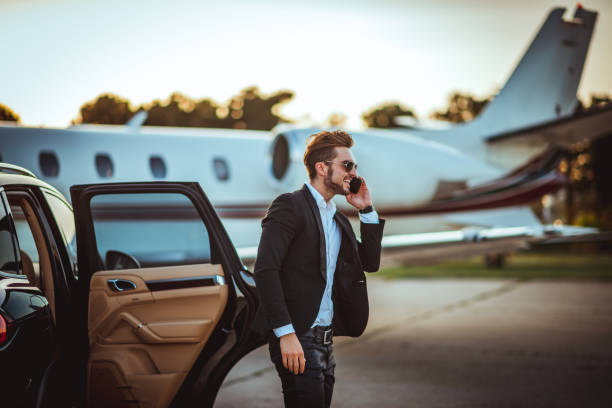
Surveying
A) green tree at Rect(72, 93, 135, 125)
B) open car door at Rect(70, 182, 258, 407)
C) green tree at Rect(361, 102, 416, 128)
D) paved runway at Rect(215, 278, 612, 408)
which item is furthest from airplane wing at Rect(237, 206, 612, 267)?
green tree at Rect(361, 102, 416, 128)

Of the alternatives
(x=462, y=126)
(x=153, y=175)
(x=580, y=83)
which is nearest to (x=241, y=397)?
(x=153, y=175)

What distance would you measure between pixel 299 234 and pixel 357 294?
1.12 feet

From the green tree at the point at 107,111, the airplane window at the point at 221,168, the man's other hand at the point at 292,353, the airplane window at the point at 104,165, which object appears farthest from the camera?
the airplane window at the point at 221,168

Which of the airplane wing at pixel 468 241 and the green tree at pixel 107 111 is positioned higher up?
the green tree at pixel 107 111

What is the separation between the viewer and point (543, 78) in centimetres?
1508

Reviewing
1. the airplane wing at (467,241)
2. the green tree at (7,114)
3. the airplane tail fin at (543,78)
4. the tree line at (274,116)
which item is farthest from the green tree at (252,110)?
the green tree at (7,114)

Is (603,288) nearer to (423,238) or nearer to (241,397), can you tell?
(423,238)

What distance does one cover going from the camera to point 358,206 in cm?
288

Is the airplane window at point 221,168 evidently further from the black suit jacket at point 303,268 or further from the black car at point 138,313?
the black suit jacket at point 303,268

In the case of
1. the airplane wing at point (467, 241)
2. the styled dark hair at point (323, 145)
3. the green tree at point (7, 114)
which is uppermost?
the styled dark hair at point (323, 145)

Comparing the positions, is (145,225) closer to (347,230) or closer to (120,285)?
(120,285)

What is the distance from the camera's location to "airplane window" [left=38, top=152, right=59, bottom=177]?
9.44m

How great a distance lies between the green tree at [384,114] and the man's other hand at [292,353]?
41907mm

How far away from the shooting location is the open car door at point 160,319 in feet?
10.2
